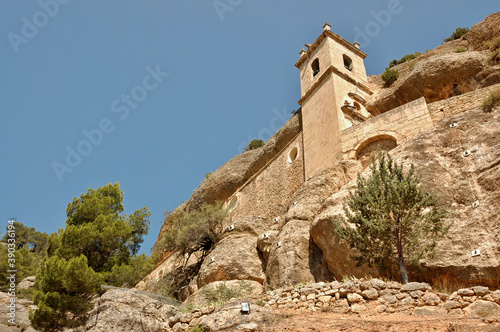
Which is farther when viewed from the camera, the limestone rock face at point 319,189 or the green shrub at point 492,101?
the limestone rock face at point 319,189

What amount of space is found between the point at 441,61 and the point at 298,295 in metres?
11.8

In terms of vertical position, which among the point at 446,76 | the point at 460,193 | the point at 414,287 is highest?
the point at 446,76

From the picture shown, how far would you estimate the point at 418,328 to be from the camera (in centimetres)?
654

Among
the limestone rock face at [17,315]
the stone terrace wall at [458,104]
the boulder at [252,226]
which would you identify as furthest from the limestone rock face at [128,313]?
the stone terrace wall at [458,104]

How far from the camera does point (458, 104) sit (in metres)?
13.8

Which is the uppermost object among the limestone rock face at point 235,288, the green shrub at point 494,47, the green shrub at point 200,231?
the green shrub at point 494,47

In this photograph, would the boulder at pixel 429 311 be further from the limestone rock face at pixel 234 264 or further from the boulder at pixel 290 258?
the limestone rock face at pixel 234 264

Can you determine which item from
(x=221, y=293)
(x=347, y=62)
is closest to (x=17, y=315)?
(x=221, y=293)

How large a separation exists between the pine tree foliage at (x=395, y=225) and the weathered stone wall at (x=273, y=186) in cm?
827

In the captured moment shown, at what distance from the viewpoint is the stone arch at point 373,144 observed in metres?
14.7

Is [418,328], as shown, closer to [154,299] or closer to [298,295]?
[298,295]

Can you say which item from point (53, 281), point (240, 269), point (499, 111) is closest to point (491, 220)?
point (499, 111)

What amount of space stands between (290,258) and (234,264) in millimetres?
2140

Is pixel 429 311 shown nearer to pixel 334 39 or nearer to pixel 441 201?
pixel 441 201
